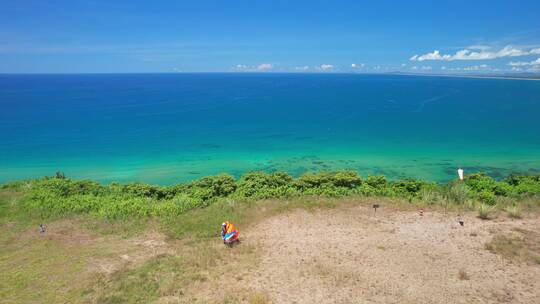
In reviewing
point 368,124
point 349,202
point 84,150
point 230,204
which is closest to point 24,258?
point 230,204

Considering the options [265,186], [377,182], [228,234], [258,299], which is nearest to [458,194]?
[377,182]

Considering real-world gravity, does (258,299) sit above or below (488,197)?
below

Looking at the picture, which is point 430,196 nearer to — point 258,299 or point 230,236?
point 230,236

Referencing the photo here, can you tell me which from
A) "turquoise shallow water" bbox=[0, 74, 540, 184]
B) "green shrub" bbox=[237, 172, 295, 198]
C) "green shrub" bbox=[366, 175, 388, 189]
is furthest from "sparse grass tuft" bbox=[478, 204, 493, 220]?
"turquoise shallow water" bbox=[0, 74, 540, 184]

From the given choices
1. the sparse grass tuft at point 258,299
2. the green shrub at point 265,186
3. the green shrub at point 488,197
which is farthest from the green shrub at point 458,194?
the sparse grass tuft at point 258,299

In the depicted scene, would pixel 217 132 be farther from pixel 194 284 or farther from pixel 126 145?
pixel 194 284

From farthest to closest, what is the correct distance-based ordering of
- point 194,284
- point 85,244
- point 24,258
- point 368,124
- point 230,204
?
point 368,124 < point 230,204 < point 85,244 < point 24,258 < point 194,284
